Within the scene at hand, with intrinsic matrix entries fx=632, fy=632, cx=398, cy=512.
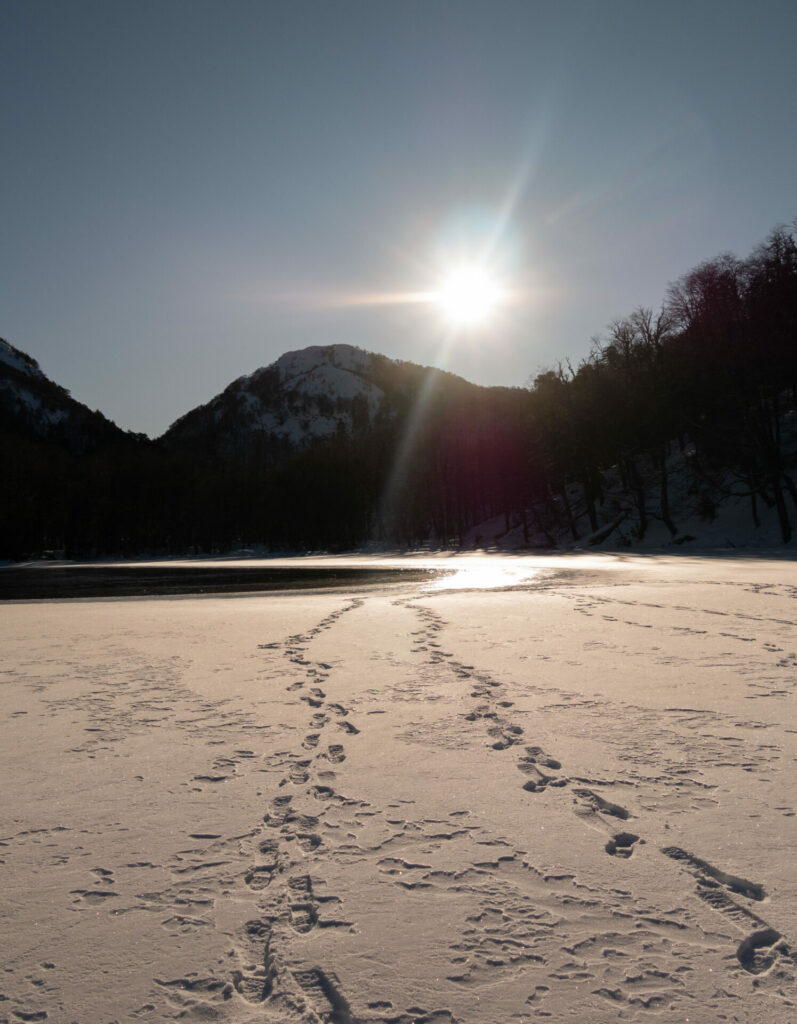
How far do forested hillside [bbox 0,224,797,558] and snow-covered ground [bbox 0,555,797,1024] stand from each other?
33.9 m

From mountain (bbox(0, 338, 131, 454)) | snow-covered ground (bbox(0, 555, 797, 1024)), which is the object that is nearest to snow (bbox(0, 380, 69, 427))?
mountain (bbox(0, 338, 131, 454))

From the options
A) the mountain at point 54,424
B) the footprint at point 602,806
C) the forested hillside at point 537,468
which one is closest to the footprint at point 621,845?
the footprint at point 602,806

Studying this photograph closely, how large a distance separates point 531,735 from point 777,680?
3.22 meters

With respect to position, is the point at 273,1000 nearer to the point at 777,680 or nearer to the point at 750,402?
the point at 777,680

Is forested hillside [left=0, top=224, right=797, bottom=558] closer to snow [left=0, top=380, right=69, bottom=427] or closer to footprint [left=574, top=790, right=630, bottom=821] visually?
footprint [left=574, top=790, right=630, bottom=821]

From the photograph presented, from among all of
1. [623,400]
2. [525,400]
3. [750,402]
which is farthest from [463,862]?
[525,400]

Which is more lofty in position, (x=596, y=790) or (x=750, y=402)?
(x=750, y=402)

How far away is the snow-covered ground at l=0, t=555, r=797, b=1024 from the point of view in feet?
7.56

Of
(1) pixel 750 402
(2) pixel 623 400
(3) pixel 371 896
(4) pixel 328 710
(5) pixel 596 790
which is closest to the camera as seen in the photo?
(3) pixel 371 896

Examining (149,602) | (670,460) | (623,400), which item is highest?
(623,400)

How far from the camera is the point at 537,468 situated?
189 ft

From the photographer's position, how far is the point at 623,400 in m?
47.2

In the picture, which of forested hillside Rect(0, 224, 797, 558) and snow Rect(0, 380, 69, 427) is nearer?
forested hillside Rect(0, 224, 797, 558)

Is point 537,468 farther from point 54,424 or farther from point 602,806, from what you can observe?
point 54,424
